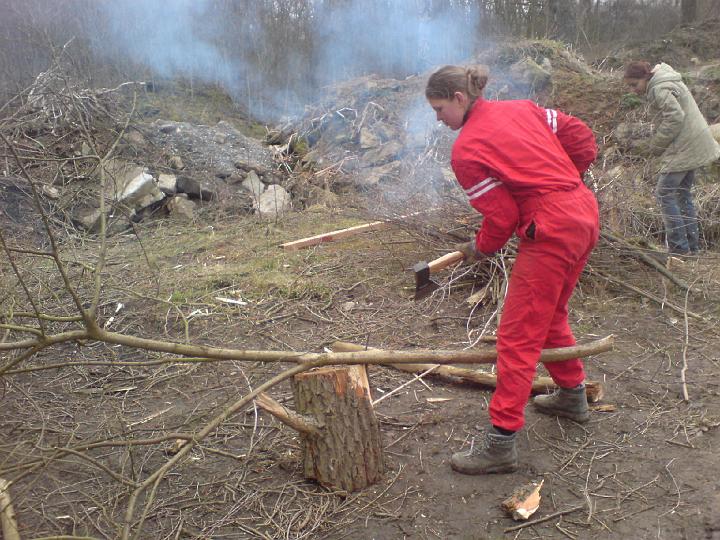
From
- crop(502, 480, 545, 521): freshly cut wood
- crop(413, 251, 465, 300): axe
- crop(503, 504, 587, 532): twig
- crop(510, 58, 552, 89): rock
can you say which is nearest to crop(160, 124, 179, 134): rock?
crop(510, 58, 552, 89): rock

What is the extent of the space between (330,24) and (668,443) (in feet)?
43.8

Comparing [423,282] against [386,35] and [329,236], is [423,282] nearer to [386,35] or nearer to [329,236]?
[329,236]

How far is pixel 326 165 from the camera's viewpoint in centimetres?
1054

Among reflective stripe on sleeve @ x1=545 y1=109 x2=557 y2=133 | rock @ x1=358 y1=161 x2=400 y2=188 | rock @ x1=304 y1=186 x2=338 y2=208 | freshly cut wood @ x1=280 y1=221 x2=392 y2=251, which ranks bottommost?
rock @ x1=304 y1=186 x2=338 y2=208

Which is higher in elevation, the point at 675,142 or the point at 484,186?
the point at 484,186

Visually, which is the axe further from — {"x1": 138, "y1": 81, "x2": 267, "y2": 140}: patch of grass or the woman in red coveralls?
{"x1": 138, "y1": 81, "x2": 267, "y2": 140}: patch of grass

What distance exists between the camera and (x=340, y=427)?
2.82 m

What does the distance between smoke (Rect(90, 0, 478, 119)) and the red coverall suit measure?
1129 cm

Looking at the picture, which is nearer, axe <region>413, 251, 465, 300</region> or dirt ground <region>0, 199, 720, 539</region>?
dirt ground <region>0, 199, 720, 539</region>

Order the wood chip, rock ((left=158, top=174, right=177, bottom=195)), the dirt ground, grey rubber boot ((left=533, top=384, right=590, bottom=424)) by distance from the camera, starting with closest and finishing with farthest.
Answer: the dirt ground → grey rubber boot ((left=533, top=384, right=590, bottom=424)) → the wood chip → rock ((left=158, top=174, right=177, bottom=195))

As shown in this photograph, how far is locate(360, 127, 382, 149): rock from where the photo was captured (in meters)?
10.6

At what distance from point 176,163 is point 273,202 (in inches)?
69.9

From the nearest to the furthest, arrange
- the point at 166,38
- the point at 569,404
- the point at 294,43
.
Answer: the point at 569,404, the point at 166,38, the point at 294,43

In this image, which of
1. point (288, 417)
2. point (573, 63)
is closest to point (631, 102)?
point (573, 63)
